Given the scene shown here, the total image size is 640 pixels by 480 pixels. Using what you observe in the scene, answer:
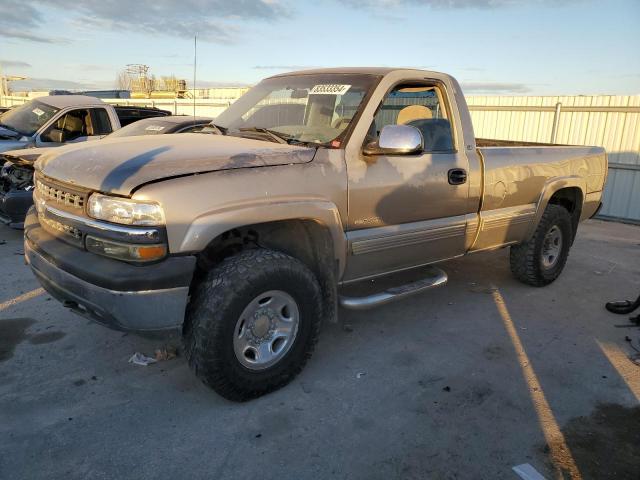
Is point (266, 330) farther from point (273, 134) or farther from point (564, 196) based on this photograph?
point (564, 196)

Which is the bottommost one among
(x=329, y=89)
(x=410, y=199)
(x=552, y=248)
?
(x=552, y=248)

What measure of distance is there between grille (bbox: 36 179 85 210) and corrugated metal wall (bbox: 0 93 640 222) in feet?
34.4

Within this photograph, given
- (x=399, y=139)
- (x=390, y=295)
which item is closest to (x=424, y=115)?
(x=399, y=139)

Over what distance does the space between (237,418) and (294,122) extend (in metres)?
2.09

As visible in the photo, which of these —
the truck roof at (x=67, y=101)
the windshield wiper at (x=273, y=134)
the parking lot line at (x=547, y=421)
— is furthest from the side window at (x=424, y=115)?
the truck roof at (x=67, y=101)

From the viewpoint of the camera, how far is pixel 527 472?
2.51m

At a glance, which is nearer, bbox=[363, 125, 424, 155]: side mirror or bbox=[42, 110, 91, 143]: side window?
bbox=[363, 125, 424, 155]: side mirror

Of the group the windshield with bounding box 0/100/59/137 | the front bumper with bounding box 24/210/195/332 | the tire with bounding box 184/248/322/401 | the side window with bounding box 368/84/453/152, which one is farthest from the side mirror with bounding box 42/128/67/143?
the tire with bounding box 184/248/322/401

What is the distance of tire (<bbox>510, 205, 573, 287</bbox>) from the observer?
5121 mm

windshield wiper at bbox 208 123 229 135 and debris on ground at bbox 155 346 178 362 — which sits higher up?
windshield wiper at bbox 208 123 229 135

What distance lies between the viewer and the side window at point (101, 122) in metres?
8.24

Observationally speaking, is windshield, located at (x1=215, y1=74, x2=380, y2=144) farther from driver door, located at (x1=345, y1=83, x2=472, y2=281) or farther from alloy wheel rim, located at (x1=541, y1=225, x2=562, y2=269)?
alloy wheel rim, located at (x1=541, y1=225, x2=562, y2=269)

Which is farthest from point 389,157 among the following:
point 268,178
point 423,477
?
point 423,477

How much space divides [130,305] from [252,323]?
740 mm
